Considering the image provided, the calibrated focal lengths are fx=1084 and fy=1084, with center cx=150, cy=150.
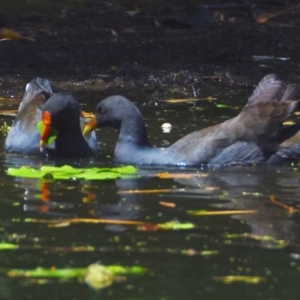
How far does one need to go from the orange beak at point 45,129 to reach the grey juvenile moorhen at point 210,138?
0.40m

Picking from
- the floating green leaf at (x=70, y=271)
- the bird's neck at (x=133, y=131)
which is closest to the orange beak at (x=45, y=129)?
the bird's neck at (x=133, y=131)

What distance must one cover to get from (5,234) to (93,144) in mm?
3728

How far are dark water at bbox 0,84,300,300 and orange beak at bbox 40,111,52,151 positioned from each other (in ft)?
2.54

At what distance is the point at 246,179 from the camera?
8641mm

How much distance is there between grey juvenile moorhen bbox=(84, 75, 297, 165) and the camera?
936cm

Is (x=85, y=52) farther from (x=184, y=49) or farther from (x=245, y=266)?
(x=245, y=266)

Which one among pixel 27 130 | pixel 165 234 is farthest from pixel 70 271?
pixel 27 130

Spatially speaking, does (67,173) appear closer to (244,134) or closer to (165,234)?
(244,134)

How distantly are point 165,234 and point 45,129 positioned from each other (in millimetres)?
3681

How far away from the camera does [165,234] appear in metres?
6.45

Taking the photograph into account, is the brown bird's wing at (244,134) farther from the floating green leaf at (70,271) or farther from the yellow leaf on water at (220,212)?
the floating green leaf at (70,271)

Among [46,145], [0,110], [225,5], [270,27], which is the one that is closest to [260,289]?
[46,145]

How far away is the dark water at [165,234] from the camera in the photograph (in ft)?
17.6

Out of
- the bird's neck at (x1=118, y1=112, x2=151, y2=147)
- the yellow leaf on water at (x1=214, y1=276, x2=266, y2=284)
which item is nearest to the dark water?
the yellow leaf on water at (x1=214, y1=276, x2=266, y2=284)
